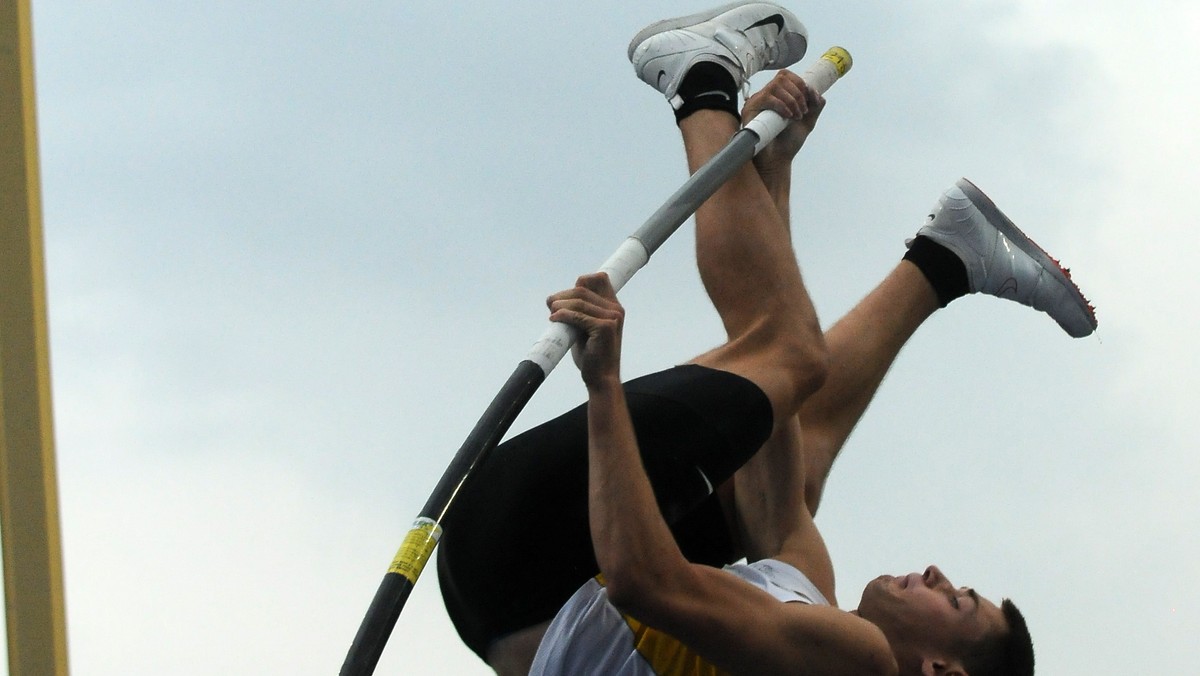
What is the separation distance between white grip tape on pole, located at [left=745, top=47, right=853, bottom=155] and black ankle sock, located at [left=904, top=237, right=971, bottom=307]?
62cm

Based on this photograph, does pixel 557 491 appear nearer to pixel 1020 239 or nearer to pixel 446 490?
pixel 446 490

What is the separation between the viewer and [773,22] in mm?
4457

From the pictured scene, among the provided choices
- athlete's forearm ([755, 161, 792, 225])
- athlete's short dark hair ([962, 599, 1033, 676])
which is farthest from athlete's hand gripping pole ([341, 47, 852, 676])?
athlete's short dark hair ([962, 599, 1033, 676])

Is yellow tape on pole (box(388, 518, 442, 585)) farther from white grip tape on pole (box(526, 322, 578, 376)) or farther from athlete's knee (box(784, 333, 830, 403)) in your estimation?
athlete's knee (box(784, 333, 830, 403))

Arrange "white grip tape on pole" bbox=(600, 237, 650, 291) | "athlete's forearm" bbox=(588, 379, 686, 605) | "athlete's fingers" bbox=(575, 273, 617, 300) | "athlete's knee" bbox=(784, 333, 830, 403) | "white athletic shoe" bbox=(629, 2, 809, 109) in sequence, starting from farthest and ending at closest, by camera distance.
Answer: "white athletic shoe" bbox=(629, 2, 809, 109), "athlete's knee" bbox=(784, 333, 830, 403), "white grip tape on pole" bbox=(600, 237, 650, 291), "athlete's fingers" bbox=(575, 273, 617, 300), "athlete's forearm" bbox=(588, 379, 686, 605)

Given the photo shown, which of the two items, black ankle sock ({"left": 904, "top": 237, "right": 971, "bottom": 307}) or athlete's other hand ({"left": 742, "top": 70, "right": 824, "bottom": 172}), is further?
black ankle sock ({"left": 904, "top": 237, "right": 971, "bottom": 307})

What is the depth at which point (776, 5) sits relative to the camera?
4.47 m

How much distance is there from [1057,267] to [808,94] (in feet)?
4.09

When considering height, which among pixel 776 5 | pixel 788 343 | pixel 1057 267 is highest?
pixel 776 5

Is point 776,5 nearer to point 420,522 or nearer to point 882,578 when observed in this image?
point 882,578

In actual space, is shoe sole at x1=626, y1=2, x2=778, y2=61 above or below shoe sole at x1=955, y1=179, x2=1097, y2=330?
above

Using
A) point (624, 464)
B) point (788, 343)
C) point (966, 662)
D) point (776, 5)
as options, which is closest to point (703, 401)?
point (788, 343)

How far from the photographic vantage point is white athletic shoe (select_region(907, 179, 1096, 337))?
4.65 metres

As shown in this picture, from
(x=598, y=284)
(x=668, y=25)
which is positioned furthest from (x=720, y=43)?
(x=598, y=284)
